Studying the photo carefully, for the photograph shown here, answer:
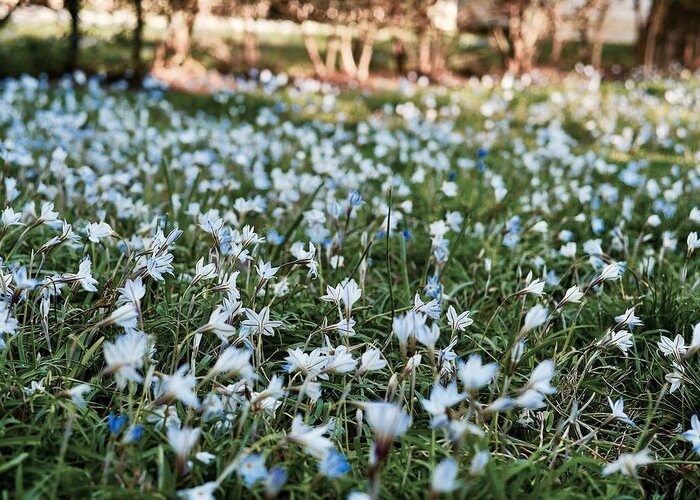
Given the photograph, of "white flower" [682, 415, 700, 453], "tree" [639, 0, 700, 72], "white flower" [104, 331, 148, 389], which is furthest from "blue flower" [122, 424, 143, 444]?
"tree" [639, 0, 700, 72]

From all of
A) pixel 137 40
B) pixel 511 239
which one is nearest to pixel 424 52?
pixel 137 40

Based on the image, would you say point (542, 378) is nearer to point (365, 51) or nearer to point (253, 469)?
point (253, 469)

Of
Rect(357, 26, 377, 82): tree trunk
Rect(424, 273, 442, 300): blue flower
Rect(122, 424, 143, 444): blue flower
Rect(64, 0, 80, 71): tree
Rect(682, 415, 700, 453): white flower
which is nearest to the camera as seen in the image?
Rect(122, 424, 143, 444): blue flower

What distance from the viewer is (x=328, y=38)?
10.9m

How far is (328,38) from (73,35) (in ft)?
12.1

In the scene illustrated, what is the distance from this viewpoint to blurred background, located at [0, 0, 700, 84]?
29.2 ft

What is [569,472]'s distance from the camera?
1712 millimetres

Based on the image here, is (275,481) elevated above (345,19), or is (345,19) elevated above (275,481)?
(345,19)

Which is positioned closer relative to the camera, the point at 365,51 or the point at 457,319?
the point at 457,319

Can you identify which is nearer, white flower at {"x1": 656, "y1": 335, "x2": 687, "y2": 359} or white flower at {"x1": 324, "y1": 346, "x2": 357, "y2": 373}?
white flower at {"x1": 324, "y1": 346, "x2": 357, "y2": 373}

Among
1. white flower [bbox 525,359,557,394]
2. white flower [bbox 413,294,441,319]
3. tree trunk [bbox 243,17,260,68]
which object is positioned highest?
tree trunk [bbox 243,17,260,68]

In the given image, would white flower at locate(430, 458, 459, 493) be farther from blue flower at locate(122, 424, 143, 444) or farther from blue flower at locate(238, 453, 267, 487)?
blue flower at locate(122, 424, 143, 444)

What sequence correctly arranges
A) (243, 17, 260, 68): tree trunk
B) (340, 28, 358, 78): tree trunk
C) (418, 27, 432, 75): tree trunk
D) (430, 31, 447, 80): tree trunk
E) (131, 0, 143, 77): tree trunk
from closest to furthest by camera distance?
(131, 0, 143, 77): tree trunk → (243, 17, 260, 68): tree trunk → (340, 28, 358, 78): tree trunk → (418, 27, 432, 75): tree trunk → (430, 31, 447, 80): tree trunk

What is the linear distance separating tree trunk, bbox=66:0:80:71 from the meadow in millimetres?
4334
